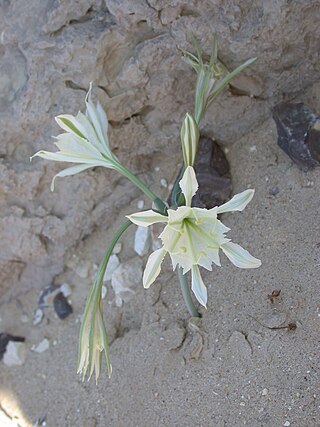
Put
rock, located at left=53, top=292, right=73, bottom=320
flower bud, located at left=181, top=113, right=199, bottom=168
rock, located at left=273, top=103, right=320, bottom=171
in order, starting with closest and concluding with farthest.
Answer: flower bud, located at left=181, top=113, right=199, bottom=168 < rock, located at left=273, top=103, right=320, bottom=171 < rock, located at left=53, top=292, right=73, bottom=320

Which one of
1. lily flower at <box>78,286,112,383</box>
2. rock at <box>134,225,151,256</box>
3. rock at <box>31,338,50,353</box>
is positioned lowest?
rock at <box>31,338,50,353</box>

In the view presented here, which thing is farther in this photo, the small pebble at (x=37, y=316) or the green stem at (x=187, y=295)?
the small pebble at (x=37, y=316)

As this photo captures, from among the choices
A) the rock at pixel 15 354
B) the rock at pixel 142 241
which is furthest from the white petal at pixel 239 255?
the rock at pixel 15 354

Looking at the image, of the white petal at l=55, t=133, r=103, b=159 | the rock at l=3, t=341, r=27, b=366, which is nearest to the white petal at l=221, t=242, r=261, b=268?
the white petal at l=55, t=133, r=103, b=159

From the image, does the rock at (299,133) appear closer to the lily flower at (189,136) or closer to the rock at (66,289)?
the lily flower at (189,136)

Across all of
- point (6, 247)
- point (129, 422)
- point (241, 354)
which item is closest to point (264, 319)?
point (241, 354)

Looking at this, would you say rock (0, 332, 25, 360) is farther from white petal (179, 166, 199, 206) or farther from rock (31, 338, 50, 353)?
white petal (179, 166, 199, 206)
